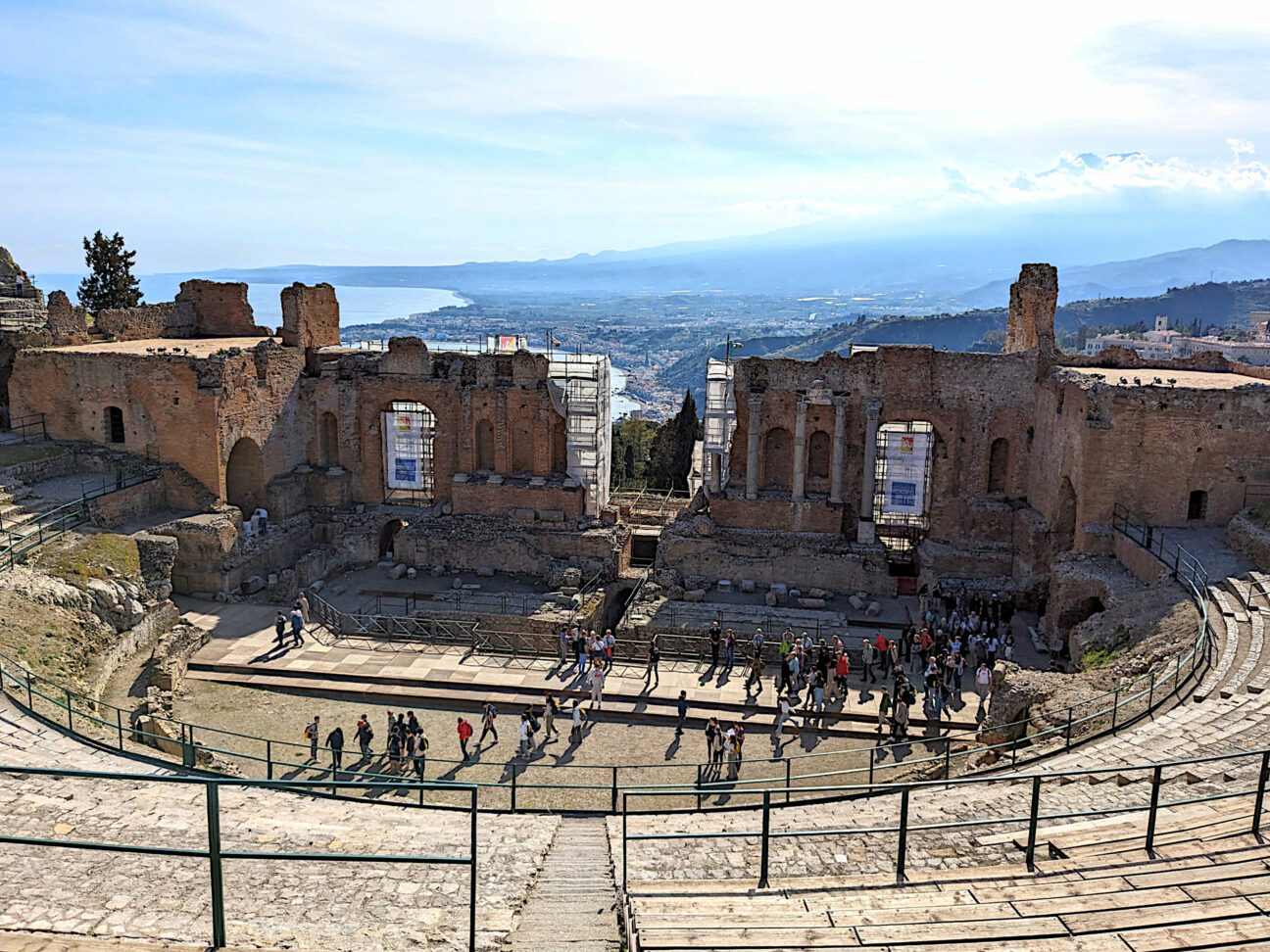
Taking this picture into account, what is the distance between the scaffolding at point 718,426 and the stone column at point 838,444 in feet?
11.1

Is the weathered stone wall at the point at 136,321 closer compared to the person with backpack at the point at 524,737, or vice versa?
the person with backpack at the point at 524,737

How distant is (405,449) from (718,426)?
1107 centimetres

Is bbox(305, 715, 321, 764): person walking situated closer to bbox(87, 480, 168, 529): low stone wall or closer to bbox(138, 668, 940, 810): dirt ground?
bbox(138, 668, 940, 810): dirt ground

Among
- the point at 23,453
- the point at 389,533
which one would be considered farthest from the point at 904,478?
the point at 23,453

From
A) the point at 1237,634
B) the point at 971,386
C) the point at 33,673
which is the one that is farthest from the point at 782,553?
the point at 33,673

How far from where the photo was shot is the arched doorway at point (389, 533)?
3512 centimetres

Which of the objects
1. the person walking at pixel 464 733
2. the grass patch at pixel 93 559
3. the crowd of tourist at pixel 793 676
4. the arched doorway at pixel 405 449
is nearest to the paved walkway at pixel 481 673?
the crowd of tourist at pixel 793 676

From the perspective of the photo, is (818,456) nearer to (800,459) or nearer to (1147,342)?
(800,459)

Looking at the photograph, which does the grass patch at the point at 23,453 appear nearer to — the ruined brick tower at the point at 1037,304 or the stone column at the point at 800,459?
the stone column at the point at 800,459

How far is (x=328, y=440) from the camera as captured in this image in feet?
121

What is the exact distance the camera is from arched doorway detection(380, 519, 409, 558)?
3512 centimetres

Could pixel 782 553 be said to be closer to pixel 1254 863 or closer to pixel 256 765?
pixel 256 765

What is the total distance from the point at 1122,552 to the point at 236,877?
22344mm

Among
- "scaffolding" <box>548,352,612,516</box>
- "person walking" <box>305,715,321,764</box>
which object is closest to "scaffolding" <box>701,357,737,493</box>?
"scaffolding" <box>548,352,612,516</box>
